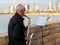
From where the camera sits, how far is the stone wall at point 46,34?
8.00 meters

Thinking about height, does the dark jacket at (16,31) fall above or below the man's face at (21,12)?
below

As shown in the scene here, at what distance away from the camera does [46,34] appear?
9.07 m

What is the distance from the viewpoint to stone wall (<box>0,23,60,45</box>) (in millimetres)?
7996

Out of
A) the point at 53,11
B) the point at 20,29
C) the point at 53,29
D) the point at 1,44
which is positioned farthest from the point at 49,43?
the point at 53,11

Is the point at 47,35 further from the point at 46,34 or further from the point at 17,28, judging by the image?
the point at 17,28

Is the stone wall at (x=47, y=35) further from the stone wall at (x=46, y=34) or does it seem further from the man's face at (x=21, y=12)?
the man's face at (x=21, y=12)

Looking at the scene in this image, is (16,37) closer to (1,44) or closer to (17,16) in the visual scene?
(17,16)

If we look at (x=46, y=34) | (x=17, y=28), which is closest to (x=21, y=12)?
(x=17, y=28)

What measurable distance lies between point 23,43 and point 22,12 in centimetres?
59

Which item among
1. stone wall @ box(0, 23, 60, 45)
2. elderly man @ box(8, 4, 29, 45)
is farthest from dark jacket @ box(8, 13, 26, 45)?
stone wall @ box(0, 23, 60, 45)

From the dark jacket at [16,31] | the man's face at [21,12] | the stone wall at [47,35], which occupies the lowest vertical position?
the stone wall at [47,35]

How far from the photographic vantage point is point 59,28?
10.7 meters

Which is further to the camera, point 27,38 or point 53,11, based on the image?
point 53,11

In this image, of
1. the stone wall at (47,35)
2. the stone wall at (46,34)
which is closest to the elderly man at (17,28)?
the stone wall at (46,34)
